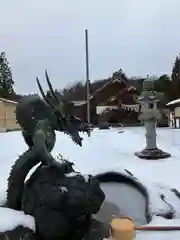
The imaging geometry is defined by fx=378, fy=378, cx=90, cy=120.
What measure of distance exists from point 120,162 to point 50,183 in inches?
81.0

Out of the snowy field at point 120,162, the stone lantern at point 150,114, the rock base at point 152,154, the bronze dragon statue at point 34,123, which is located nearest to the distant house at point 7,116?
the snowy field at point 120,162

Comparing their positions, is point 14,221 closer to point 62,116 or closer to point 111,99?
point 62,116

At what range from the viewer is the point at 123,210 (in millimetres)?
1892

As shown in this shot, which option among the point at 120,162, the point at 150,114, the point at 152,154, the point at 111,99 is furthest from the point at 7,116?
the point at 111,99

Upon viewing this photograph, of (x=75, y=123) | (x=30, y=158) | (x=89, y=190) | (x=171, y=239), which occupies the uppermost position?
(x=75, y=123)

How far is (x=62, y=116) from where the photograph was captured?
1599 millimetres

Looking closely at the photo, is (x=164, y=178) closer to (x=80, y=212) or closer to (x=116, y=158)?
(x=116, y=158)

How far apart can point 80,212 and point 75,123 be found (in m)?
0.42

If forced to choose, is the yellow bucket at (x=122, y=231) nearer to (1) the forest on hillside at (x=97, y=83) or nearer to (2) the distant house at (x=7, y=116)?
(2) the distant house at (x=7, y=116)

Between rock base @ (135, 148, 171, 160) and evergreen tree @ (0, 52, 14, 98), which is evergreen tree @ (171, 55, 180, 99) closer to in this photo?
evergreen tree @ (0, 52, 14, 98)

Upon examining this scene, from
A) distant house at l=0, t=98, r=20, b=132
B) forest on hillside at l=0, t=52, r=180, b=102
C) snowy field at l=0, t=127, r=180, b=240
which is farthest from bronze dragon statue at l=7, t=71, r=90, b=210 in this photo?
forest on hillside at l=0, t=52, r=180, b=102

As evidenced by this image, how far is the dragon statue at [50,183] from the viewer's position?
137 cm

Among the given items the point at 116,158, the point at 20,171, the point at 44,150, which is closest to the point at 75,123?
the point at 44,150

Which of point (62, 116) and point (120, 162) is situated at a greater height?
point (62, 116)
